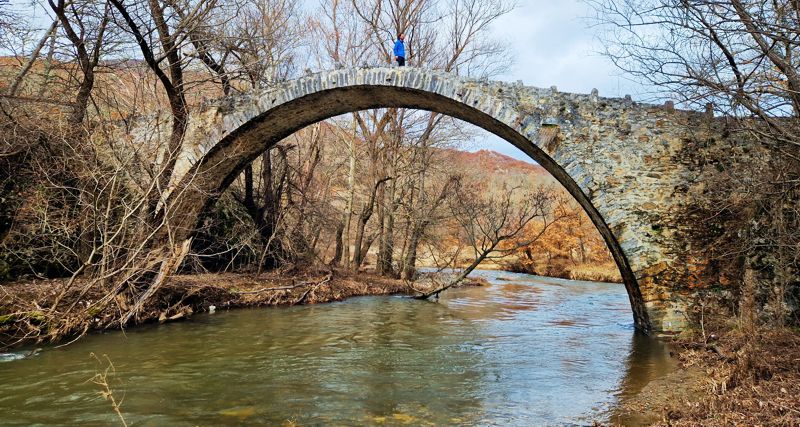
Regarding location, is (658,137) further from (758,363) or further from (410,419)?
(410,419)

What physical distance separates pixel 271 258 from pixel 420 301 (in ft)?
15.2

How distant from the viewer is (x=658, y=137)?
27.6ft

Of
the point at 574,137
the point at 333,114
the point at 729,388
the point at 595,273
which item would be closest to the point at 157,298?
the point at 333,114

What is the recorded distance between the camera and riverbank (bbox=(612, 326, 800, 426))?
3.55m

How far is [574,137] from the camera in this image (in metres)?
8.70

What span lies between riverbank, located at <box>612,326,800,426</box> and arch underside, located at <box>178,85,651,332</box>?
8.00 feet

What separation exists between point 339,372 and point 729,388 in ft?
13.1

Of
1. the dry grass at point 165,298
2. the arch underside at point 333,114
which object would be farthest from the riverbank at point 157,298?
the arch underside at point 333,114

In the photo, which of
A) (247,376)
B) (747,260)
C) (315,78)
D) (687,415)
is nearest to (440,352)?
(247,376)

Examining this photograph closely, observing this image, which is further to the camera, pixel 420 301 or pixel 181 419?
pixel 420 301

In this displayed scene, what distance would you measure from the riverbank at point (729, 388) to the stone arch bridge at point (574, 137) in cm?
176

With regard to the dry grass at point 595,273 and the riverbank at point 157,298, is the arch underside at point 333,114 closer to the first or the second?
the riverbank at point 157,298

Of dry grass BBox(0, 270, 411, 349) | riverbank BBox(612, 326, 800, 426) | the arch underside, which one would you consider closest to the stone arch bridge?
the arch underside

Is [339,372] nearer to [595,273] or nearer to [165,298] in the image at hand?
[165,298]
